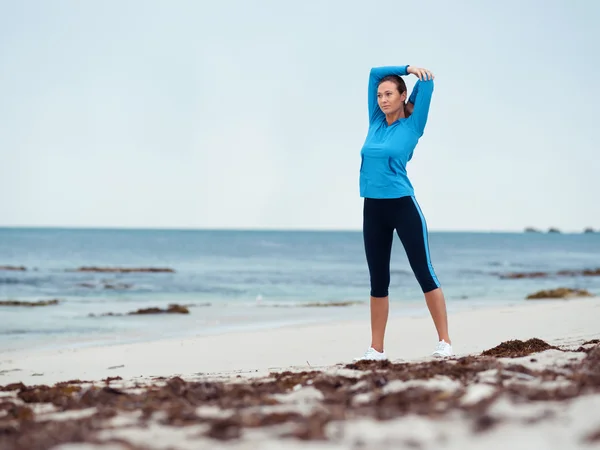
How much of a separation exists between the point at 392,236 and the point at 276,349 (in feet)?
8.92

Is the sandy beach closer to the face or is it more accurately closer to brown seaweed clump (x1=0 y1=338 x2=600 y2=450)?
brown seaweed clump (x1=0 y1=338 x2=600 y2=450)

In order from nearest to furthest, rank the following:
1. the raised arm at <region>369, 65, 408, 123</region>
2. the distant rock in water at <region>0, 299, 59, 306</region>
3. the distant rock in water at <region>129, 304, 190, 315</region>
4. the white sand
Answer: the raised arm at <region>369, 65, 408, 123</region> < the white sand < the distant rock in water at <region>129, 304, 190, 315</region> < the distant rock in water at <region>0, 299, 59, 306</region>

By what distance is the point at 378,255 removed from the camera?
15.4 feet

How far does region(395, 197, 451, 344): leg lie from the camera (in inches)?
178

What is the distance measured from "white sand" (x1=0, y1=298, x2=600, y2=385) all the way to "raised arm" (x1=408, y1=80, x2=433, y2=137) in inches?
69.1

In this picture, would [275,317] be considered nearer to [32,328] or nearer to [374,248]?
[32,328]

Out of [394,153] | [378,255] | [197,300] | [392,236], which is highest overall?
[394,153]

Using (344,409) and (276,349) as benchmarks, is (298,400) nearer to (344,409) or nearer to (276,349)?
(344,409)

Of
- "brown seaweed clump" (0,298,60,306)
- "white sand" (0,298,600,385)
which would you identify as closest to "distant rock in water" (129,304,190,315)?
"brown seaweed clump" (0,298,60,306)

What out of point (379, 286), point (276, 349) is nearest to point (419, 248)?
point (379, 286)

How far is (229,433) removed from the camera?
2.23m

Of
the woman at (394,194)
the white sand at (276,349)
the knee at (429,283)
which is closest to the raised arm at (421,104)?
the woman at (394,194)

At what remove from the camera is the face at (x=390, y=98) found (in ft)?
15.2

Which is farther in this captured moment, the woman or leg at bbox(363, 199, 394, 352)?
leg at bbox(363, 199, 394, 352)
